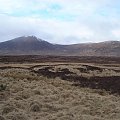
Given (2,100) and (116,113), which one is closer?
(116,113)

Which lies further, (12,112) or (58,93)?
(58,93)

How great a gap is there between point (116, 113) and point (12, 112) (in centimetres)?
507

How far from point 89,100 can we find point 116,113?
4229 millimetres

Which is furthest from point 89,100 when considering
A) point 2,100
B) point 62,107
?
point 2,100

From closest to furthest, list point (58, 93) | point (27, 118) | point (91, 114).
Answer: point (27, 118)
point (91, 114)
point (58, 93)

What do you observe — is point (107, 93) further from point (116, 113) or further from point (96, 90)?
point (116, 113)

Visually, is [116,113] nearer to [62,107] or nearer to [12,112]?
[62,107]

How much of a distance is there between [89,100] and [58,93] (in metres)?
3.56

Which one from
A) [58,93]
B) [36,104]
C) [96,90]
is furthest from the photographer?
[96,90]

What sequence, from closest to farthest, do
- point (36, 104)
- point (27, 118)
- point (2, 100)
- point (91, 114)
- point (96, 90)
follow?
1. point (27, 118)
2. point (91, 114)
3. point (36, 104)
4. point (2, 100)
5. point (96, 90)

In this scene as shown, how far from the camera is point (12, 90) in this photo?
80.7 feet

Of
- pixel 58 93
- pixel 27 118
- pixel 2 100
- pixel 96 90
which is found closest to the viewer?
pixel 27 118

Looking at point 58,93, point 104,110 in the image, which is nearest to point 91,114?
point 104,110

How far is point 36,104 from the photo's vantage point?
1864 cm
